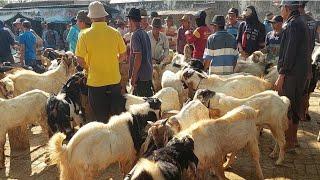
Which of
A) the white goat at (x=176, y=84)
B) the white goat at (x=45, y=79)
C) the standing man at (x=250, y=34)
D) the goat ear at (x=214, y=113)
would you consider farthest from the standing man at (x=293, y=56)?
the white goat at (x=45, y=79)

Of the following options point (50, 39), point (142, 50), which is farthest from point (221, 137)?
point (50, 39)

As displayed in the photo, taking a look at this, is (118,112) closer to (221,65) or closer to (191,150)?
(191,150)

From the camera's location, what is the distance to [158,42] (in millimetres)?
8531

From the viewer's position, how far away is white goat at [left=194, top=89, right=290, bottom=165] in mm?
5891

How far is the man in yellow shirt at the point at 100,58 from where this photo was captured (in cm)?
537

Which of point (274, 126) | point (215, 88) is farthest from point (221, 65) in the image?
point (274, 126)

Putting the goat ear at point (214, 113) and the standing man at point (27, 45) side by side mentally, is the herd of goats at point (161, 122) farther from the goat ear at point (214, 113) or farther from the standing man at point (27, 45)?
the standing man at point (27, 45)

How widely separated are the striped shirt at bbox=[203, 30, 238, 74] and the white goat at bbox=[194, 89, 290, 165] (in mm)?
1544

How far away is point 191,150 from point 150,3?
18.0 m

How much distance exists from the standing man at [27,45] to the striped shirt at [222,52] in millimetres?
6061

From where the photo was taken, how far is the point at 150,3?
21531 mm

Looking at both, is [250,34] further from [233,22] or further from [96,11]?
[96,11]

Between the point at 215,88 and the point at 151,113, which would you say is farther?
the point at 215,88

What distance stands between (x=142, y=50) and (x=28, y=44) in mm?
5879
